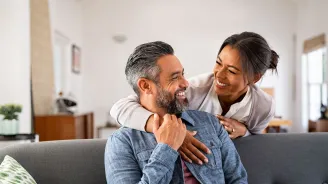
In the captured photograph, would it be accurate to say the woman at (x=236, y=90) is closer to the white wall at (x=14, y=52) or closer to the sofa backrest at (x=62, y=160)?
the sofa backrest at (x=62, y=160)

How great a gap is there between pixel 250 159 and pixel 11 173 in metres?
1.05

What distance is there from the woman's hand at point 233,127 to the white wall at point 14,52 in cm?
257

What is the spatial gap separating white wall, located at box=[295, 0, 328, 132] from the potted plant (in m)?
5.01

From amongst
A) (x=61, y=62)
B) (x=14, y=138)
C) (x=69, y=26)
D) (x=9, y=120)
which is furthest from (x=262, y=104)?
(x=69, y=26)

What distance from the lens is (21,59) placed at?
372 centimetres

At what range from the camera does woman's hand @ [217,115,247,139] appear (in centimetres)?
165

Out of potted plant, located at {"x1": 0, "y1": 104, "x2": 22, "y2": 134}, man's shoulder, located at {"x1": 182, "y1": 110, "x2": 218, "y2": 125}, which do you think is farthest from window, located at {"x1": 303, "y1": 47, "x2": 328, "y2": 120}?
man's shoulder, located at {"x1": 182, "y1": 110, "x2": 218, "y2": 125}

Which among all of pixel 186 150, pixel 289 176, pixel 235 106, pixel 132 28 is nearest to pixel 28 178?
pixel 186 150

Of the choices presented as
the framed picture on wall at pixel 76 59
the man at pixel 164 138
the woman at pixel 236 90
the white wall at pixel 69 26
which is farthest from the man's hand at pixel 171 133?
the framed picture on wall at pixel 76 59

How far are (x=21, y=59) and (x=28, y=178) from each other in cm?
266

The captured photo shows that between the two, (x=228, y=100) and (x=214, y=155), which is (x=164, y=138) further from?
(x=228, y=100)

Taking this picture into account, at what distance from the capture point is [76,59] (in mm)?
6410

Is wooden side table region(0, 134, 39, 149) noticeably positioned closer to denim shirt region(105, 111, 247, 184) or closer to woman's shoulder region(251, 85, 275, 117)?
denim shirt region(105, 111, 247, 184)

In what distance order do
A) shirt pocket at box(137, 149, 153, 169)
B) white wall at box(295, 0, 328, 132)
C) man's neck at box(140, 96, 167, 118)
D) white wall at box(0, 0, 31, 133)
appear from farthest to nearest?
white wall at box(295, 0, 328, 132) → white wall at box(0, 0, 31, 133) → man's neck at box(140, 96, 167, 118) → shirt pocket at box(137, 149, 153, 169)
